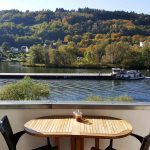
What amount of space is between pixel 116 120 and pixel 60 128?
1.76 feet

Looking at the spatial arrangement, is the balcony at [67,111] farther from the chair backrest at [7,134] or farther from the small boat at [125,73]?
the small boat at [125,73]

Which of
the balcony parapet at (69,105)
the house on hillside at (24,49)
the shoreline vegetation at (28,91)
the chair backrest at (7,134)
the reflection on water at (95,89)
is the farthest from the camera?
the shoreline vegetation at (28,91)

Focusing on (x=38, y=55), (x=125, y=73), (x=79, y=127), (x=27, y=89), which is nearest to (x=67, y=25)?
(x=38, y=55)

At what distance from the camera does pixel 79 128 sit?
251 centimetres

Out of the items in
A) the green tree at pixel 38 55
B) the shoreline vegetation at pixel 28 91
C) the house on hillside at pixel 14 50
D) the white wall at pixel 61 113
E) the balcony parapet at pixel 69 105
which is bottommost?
the shoreline vegetation at pixel 28 91

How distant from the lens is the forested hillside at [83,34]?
4.73 m

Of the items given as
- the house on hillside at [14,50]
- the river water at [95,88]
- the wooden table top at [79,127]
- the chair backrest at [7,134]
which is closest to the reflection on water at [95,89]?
the river water at [95,88]

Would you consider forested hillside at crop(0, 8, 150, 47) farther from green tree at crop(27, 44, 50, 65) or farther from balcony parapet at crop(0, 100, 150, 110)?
balcony parapet at crop(0, 100, 150, 110)

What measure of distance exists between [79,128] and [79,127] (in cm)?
3

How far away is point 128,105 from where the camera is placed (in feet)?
9.77

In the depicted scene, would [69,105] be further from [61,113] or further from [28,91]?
[28,91]

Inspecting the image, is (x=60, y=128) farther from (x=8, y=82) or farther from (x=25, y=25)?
(x=8, y=82)

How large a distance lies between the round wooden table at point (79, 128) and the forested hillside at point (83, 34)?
2.00 m

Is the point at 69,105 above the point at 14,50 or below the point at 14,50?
below
